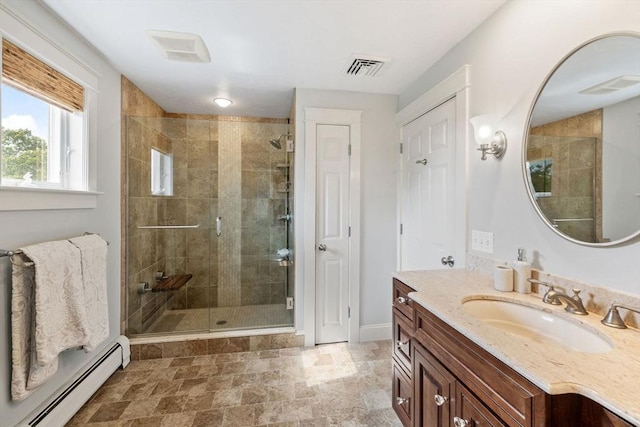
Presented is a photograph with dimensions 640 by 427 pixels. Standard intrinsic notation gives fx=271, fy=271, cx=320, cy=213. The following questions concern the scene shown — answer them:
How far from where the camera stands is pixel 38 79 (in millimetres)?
1562

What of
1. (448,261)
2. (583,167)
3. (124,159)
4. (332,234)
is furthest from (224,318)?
(583,167)

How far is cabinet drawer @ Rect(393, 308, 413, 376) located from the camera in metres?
1.49

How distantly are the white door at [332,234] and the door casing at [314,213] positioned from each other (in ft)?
0.15

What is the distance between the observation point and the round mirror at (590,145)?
0.96 m

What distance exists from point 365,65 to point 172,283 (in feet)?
9.50

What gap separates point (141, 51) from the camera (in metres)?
1.94

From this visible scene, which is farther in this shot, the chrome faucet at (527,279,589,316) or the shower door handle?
the shower door handle

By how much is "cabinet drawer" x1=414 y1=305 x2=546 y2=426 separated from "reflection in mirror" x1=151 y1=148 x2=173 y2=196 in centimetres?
279

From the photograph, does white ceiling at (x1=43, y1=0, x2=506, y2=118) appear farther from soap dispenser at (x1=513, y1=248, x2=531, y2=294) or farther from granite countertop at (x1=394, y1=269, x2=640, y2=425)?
granite countertop at (x1=394, y1=269, x2=640, y2=425)

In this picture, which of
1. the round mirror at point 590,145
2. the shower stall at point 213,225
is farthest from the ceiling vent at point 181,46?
the round mirror at point 590,145

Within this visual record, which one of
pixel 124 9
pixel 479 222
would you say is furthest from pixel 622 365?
pixel 124 9

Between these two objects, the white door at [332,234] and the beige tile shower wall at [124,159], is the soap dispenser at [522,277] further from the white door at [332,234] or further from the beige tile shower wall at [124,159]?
the beige tile shower wall at [124,159]

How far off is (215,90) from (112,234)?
156cm

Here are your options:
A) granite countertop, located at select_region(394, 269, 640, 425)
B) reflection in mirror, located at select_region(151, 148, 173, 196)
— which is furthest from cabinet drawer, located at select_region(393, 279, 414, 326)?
reflection in mirror, located at select_region(151, 148, 173, 196)
